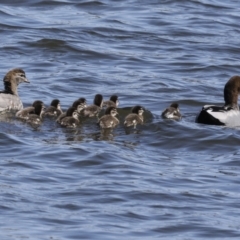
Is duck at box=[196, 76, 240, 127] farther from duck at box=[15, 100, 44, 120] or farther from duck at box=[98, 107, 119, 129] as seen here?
duck at box=[15, 100, 44, 120]

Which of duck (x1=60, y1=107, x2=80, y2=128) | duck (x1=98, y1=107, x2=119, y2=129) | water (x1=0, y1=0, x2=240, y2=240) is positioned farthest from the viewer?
duck (x1=98, y1=107, x2=119, y2=129)

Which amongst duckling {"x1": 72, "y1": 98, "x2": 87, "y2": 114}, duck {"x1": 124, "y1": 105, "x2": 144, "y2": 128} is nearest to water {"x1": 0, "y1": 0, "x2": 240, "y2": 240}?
duck {"x1": 124, "y1": 105, "x2": 144, "y2": 128}

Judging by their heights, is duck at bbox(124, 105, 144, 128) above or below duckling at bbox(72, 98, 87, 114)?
below

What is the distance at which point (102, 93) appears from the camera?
A: 50.6 ft

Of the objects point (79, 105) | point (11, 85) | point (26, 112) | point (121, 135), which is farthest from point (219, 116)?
point (11, 85)

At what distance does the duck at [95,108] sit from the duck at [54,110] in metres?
0.33

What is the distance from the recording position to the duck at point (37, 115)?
43.6 ft

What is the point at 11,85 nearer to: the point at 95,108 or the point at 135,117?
the point at 95,108

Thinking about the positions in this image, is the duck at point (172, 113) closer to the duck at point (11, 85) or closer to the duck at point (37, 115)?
the duck at point (37, 115)

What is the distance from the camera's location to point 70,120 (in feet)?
43.1

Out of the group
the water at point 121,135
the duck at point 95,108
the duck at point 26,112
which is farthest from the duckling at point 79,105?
the duck at point 26,112

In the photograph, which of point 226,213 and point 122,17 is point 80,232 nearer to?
point 226,213

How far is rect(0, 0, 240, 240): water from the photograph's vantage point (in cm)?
991

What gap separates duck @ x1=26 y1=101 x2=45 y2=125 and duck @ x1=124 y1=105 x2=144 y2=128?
106 centimetres
